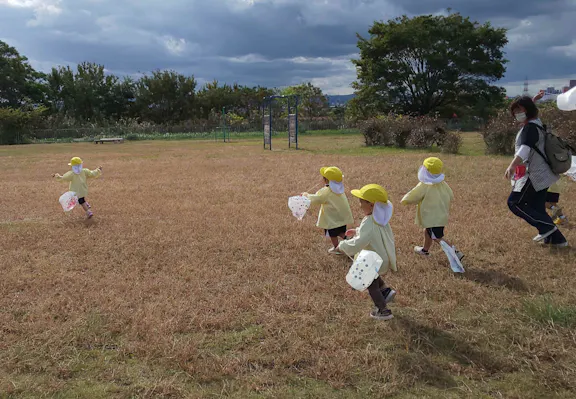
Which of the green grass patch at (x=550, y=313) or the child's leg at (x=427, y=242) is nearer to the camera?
the green grass patch at (x=550, y=313)

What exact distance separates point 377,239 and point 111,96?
2218 inches

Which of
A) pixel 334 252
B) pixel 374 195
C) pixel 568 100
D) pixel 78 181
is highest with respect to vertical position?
pixel 568 100

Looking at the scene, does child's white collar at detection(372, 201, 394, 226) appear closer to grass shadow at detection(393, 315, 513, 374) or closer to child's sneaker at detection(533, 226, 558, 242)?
grass shadow at detection(393, 315, 513, 374)

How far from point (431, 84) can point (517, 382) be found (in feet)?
149

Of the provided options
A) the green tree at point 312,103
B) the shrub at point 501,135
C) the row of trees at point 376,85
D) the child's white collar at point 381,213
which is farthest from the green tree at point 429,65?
the child's white collar at point 381,213

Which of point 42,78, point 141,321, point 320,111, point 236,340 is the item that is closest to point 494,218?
point 236,340

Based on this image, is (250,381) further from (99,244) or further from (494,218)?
(494,218)

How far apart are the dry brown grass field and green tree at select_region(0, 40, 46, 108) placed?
50.8 metres

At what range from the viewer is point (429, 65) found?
1706 inches

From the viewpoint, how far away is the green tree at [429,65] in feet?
138

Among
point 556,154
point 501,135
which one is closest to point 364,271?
point 556,154

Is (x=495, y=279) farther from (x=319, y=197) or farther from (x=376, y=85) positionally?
(x=376, y=85)

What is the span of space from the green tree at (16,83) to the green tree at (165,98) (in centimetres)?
1127

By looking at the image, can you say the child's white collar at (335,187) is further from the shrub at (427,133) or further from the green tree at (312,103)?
the green tree at (312,103)
